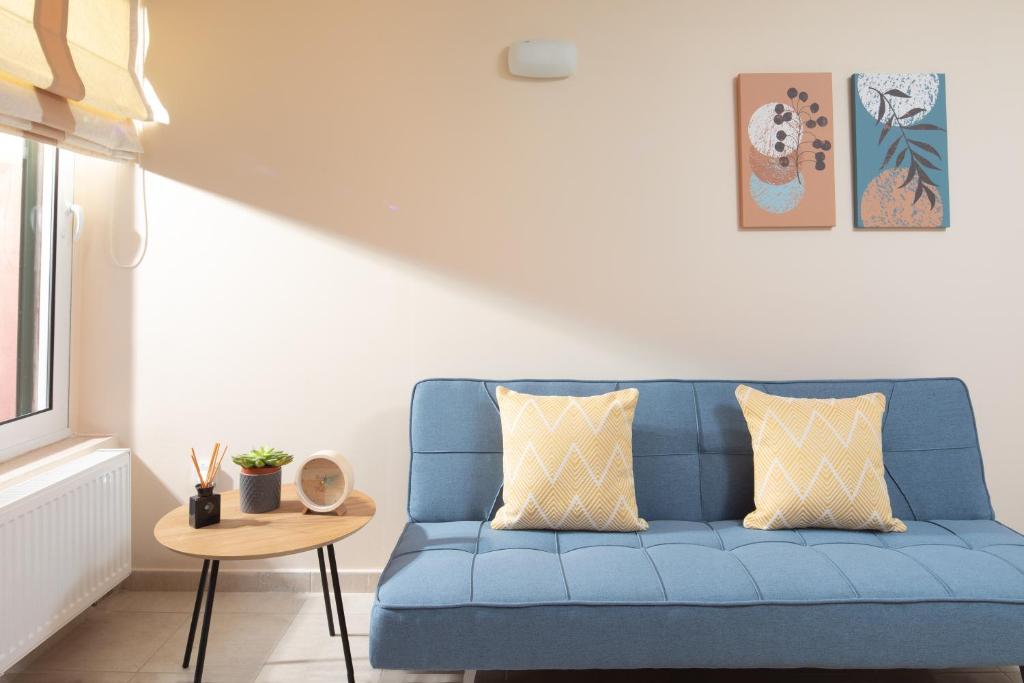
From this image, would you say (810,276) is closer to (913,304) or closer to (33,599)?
(913,304)

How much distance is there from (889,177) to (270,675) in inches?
105

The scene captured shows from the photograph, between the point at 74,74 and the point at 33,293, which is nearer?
the point at 74,74

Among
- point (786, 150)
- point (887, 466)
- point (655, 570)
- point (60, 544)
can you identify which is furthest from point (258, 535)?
point (786, 150)

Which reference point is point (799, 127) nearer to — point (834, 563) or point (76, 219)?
point (834, 563)

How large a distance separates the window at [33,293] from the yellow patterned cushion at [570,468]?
5.31ft

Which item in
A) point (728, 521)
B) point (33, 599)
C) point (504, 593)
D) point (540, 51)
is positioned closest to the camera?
point (504, 593)

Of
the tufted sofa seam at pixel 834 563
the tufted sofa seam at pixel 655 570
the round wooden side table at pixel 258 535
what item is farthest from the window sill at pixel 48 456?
the tufted sofa seam at pixel 834 563

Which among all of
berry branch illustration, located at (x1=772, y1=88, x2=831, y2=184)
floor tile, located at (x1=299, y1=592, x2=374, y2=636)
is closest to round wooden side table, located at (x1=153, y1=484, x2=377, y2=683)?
floor tile, located at (x1=299, y1=592, x2=374, y2=636)

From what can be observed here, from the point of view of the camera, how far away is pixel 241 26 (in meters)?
2.71

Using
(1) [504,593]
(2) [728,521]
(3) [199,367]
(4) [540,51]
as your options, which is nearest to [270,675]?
(1) [504,593]

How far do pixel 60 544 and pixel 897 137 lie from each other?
10.2 feet

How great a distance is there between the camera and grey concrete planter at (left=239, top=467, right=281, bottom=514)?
2160 millimetres

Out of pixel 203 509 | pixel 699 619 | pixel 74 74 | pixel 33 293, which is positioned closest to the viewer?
pixel 699 619

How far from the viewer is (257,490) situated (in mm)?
2162
